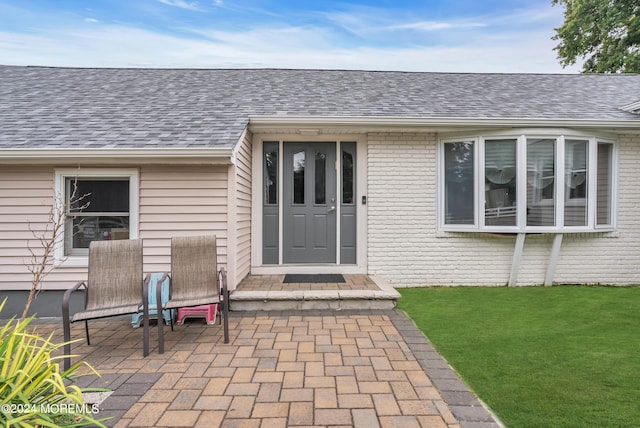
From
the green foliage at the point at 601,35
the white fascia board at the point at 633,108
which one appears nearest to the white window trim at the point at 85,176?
the white fascia board at the point at 633,108

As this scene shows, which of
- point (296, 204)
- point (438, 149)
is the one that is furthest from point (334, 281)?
point (438, 149)

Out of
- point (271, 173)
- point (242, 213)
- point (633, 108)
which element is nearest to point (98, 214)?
point (242, 213)

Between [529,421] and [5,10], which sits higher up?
[5,10]

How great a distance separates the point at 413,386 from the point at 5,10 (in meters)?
17.2

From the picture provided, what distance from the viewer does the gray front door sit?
20.3 feet

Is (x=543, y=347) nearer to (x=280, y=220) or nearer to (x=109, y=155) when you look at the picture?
(x=280, y=220)

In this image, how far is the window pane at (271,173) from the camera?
6227mm

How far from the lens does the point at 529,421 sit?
2.19 meters

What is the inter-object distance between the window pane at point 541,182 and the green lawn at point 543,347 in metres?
1.19

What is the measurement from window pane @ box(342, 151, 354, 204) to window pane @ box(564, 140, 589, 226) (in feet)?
11.2

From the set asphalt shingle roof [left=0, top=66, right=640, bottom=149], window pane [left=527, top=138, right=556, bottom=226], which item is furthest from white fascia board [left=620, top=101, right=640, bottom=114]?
window pane [left=527, top=138, right=556, bottom=226]

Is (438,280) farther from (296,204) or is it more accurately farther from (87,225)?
(87,225)

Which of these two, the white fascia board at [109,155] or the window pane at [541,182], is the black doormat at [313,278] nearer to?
the white fascia board at [109,155]

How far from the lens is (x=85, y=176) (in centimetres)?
481
